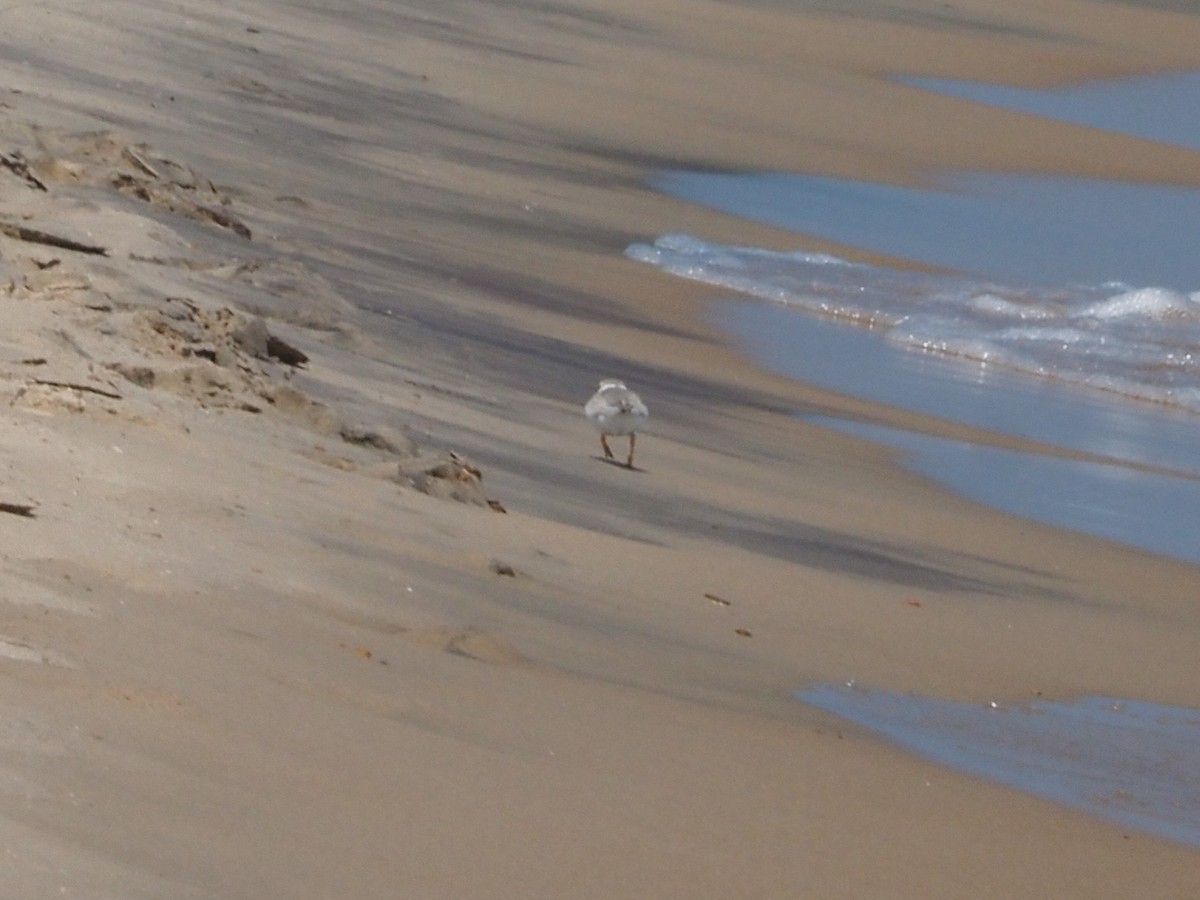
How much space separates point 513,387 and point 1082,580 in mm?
2362

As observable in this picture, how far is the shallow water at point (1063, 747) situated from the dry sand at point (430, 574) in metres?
0.15

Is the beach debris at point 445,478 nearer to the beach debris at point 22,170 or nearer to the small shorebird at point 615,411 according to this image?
the small shorebird at point 615,411

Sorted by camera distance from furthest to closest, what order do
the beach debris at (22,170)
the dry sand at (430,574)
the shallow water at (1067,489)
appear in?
1. the shallow water at (1067,489)
2. the beach debris at (22,170)
3. the dry sand at (430,574)

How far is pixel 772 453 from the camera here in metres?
9.10

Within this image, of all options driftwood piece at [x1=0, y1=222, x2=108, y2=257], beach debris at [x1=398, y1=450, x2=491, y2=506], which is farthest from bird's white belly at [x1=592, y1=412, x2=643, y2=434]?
driftwood piece at [x1=0, y1=222, x2=108, y2=257]

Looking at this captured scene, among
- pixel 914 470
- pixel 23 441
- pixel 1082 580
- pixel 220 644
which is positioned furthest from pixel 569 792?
pixel 914 470

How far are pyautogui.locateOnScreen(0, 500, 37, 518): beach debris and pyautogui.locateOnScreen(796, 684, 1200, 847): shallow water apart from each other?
1937 millimetres

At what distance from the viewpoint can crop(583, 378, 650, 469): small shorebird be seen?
782 centimetres

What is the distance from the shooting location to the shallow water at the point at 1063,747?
5258 mm

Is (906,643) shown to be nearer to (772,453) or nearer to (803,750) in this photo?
(803,750)

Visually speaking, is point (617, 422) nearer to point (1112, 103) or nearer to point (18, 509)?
point (18, 509)

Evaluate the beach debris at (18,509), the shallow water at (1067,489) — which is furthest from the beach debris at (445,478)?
the shallow water at (1067,489)

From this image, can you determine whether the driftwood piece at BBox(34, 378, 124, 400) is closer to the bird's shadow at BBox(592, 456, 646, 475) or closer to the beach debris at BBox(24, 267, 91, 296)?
the beach debris at BBox(24, 267, 91, 296)

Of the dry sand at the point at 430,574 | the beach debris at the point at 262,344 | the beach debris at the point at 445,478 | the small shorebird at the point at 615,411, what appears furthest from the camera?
the small shorebird at the point at 615,411
